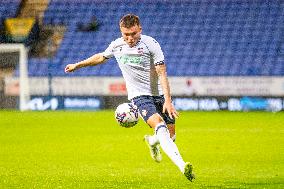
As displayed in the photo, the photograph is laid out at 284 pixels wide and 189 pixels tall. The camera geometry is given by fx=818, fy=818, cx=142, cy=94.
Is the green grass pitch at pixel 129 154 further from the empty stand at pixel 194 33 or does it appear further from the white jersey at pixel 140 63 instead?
the empty stand at pixel 194 33

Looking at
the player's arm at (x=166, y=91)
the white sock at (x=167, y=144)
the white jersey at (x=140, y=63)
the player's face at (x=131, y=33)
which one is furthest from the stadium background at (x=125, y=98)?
the player's face at (x=131, y=33)

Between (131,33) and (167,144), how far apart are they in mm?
1382

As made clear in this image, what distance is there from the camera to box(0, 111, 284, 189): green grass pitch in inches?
407

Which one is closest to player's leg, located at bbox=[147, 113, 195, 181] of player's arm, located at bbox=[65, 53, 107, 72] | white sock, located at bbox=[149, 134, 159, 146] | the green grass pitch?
the green grass pitch

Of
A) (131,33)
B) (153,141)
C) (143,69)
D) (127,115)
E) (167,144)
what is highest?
(131,33)

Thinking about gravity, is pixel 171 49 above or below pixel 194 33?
below

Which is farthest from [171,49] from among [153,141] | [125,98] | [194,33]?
[153,141]

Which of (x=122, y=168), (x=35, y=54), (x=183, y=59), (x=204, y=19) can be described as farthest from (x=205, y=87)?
(x=122, y=168)

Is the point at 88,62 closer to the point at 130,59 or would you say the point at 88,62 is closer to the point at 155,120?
the point at 130,59

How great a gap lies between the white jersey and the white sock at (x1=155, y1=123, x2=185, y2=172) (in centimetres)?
80

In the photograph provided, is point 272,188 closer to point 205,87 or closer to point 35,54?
point 205,87

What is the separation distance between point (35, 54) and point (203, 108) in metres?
9.15

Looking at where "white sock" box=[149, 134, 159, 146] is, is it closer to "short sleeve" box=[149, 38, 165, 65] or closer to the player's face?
"short sleeve" box=[149, 38, 165, 65]

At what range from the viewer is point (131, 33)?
966cm
